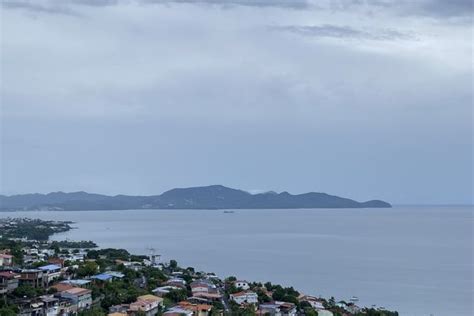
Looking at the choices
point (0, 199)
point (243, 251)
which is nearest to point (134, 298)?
point (243, 251)

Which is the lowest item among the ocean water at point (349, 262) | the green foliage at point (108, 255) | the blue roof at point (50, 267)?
the ocean water at point (349, 262)

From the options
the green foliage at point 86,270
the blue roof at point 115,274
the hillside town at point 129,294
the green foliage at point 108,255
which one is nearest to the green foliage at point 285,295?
the hillside town at point 129,294

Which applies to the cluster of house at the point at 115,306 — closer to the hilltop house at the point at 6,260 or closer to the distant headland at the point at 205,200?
the hilltop house at the point at 6,260

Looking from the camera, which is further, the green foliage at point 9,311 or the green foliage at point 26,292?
the green foliage at point 26,292

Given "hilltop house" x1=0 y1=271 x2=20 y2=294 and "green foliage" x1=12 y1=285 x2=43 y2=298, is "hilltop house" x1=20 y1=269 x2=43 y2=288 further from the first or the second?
"green foliage" x1=12 y1=285 x2=43 y2=298

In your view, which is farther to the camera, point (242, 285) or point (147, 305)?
point (242, 285)

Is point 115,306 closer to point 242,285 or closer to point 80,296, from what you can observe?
point 80,296

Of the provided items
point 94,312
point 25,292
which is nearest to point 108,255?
point 25,292

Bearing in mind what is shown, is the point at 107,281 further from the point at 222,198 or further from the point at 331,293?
the point at 222,198

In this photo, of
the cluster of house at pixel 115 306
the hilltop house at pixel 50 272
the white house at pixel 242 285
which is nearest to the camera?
the cluster of house at pixel 115 306
